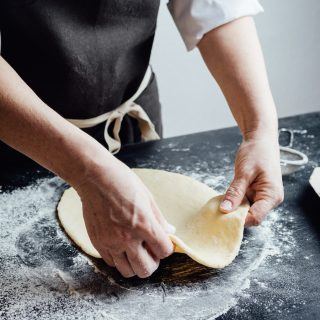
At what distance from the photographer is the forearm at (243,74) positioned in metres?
1.12

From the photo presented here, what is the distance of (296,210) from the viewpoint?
108 centimetres

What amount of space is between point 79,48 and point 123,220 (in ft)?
1.68

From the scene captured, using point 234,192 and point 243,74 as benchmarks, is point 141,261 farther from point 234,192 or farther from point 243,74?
point 243,74

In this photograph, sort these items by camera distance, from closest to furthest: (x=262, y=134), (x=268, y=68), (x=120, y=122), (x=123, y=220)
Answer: (x=123, y=220)
(x=262, y=134)
(x=120, y=122)
(x=268, y=68)

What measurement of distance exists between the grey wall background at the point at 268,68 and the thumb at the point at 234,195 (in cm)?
132

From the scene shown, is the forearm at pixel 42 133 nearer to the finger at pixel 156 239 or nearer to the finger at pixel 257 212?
the finger at pixel 156 239

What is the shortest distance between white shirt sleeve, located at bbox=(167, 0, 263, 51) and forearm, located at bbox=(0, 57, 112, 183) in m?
0.49

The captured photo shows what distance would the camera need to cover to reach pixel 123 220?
0.81m

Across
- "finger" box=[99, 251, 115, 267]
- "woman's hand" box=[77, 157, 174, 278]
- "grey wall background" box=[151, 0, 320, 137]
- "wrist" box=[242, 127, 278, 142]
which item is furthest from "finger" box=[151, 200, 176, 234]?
"grey wall background" box=[151, 0, 320, 137]

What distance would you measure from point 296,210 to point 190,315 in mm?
396

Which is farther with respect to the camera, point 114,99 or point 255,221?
point 114,99

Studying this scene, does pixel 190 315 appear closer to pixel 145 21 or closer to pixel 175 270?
pixel 175 270

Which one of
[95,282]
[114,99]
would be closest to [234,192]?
[95,282]

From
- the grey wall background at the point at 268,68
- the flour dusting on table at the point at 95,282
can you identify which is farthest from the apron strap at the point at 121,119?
the grey wall background at the point at 268,68
